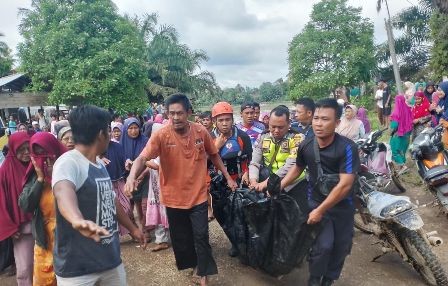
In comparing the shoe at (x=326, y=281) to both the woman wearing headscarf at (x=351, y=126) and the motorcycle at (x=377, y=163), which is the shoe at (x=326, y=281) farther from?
the woman wearing headscarf at (x=351, y=126)

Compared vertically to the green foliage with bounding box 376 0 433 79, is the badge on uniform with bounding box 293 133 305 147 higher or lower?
lower

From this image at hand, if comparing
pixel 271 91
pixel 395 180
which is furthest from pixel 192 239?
pixel 271 91

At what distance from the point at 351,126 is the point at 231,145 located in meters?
2.68

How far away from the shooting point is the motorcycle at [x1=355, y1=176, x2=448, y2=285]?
10.8 ft

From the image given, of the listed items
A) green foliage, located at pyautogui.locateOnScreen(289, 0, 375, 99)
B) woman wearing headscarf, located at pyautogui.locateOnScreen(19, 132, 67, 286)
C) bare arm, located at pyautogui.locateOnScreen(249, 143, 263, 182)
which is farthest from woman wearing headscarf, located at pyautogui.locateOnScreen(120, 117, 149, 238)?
green foliage, located at pyautogui.locateOnScreen(289, 0, 375, 99)

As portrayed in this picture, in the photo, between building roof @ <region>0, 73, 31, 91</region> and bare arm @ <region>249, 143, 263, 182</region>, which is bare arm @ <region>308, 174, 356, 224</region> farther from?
building roof @ <region>0, 73, 31, 91</region>

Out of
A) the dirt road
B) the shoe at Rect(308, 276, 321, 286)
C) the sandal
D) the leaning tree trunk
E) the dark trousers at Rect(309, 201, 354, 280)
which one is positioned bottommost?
the dirt road

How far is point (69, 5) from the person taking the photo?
1908 cm

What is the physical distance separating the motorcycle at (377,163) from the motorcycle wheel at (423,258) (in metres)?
0.68

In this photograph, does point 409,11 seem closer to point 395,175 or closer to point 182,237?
point 395,175

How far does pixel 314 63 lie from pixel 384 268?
3272cm

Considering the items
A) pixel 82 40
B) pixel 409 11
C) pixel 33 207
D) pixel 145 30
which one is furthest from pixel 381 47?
pixel 33 207

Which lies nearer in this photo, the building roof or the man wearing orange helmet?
the man wearing orange helmet

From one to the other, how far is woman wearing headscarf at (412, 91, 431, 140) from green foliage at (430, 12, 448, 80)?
11.1 meters
